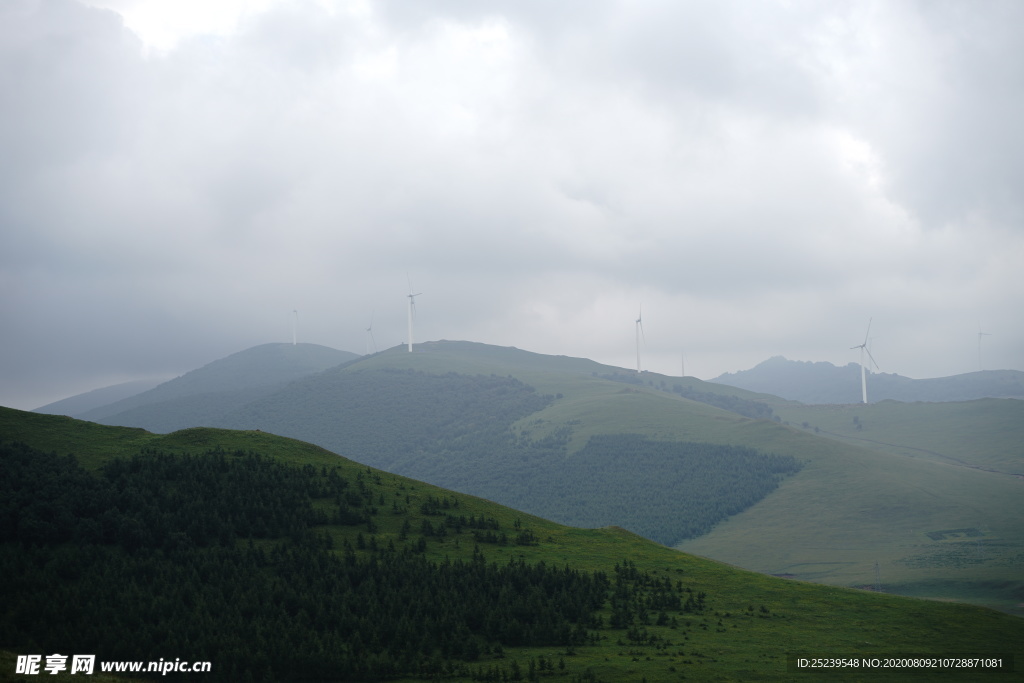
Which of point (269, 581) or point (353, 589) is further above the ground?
point (269, 581)

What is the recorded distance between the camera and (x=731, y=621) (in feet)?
235

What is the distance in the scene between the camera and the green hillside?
184ft

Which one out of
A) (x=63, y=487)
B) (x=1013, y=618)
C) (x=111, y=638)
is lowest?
(x=1013, y=618)

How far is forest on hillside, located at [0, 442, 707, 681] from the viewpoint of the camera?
5531cm

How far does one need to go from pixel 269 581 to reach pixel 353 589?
650 centimetres

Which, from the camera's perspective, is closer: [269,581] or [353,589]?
[269,581]

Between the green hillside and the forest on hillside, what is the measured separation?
0.19 m

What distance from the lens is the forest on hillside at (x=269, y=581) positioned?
5531cm

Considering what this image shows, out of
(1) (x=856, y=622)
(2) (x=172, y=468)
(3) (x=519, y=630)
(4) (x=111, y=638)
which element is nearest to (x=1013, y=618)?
(1) (x=856, y=622)

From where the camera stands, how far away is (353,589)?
69.1 m

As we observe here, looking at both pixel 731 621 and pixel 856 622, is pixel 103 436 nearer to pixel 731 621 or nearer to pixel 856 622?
pixel 731 621

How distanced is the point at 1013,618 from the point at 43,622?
248 ft

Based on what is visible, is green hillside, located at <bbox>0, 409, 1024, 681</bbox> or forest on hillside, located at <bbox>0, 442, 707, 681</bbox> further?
green hillside, located at <bbox>0, 409, 1024, 681</bbox>

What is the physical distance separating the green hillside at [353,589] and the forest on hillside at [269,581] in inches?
7.4
